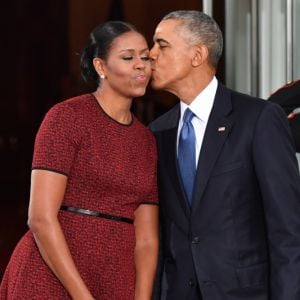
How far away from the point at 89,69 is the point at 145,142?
0.89ft

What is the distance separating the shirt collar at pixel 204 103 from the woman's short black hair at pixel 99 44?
270 millimetres

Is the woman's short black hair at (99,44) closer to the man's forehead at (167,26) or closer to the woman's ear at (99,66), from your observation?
the woman's ear at (99,66)

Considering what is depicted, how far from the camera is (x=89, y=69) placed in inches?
96.6

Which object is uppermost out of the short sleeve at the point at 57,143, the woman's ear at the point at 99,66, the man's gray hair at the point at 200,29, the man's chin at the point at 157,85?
the man's gray hair at the point at 200,29

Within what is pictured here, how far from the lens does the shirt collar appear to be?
2422mm

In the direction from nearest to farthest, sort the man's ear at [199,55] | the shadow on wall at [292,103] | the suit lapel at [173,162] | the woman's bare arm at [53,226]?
the woman's bare arm at [53,226] → the suit lapel at [173,162] → the man's ear at [199,55] → the shadow on wall at [292,103]

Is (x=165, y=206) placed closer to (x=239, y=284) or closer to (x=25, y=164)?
(x=239, y=284)

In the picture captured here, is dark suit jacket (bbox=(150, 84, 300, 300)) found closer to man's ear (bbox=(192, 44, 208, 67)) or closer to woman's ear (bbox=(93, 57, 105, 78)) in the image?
man's ear (bbox=(192, 44, 208, 67))

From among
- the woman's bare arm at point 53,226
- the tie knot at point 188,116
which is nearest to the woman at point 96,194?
the woman's bare arm at point 53,226

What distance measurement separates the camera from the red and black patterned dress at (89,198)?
2.27m

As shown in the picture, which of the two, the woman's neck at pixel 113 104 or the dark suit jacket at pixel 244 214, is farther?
the woman's neck at pixel 113 104

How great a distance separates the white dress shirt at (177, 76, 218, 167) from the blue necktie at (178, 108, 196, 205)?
1cm

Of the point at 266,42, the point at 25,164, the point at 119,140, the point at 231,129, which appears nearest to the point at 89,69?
the point at 119,140

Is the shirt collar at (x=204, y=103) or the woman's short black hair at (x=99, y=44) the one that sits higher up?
the woman's short black hair at (x=99, y=44)
